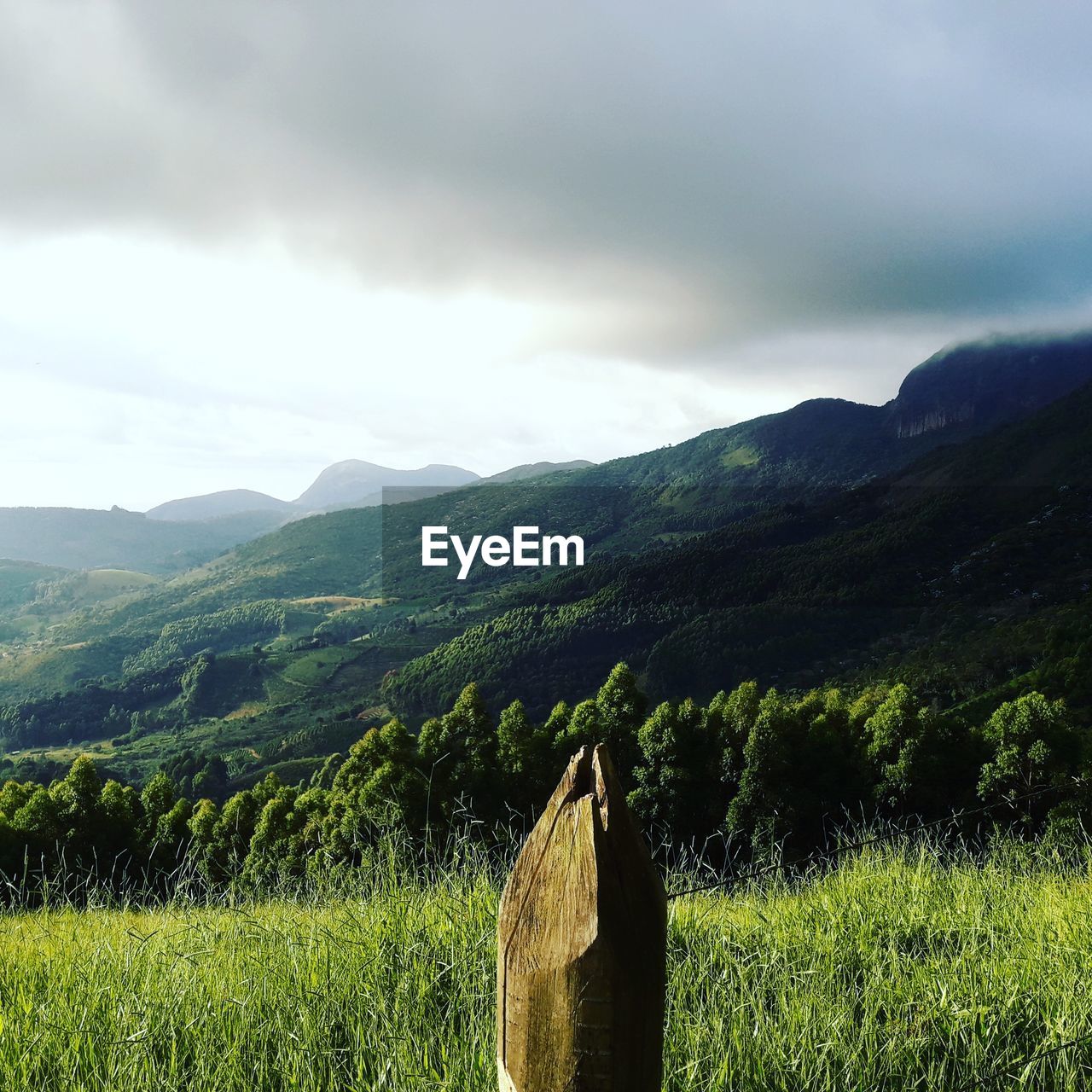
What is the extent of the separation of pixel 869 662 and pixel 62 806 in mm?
54408

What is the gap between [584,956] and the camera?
3.56 feet

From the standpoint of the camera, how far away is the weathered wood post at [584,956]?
3.57 feet

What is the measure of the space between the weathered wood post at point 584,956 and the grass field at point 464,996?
1.04 m

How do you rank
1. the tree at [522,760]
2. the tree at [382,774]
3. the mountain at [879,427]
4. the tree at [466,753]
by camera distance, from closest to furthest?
the tree at [382,774]
the tree at [466,753]
the tree at [522,760]
the mountain at [879,427]

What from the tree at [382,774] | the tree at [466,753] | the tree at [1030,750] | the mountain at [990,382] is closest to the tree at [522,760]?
the tree at [466,753]

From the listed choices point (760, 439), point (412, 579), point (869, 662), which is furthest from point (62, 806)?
point (760, 439)

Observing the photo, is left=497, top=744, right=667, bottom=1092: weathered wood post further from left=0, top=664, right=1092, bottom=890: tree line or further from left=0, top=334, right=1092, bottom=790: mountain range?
left=0, top=334, right=1092, bottom=790: mountain range

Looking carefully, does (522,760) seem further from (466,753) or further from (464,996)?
(464,996)
